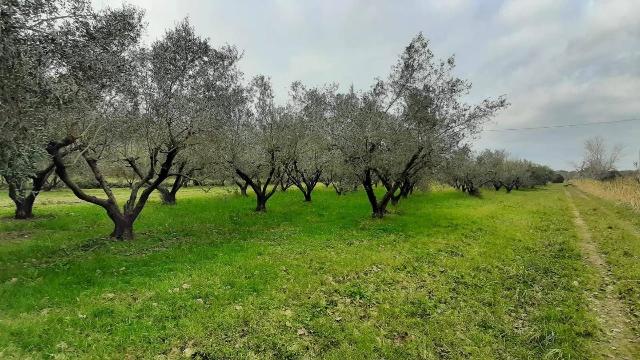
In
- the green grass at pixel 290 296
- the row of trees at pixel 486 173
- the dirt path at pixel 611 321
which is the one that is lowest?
the dirt path at pixel 611 321

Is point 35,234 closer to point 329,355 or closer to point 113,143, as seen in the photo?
point 113,143

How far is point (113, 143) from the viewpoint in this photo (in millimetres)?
23938

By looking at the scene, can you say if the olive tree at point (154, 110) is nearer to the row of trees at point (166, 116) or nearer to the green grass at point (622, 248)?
the row of trees at point (166, 116)

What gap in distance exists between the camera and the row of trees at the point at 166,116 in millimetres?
12398

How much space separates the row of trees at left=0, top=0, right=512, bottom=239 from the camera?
12398mm

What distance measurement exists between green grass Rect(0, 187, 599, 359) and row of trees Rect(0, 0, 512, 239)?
12.4ft

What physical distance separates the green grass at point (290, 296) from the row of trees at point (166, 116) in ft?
12.4

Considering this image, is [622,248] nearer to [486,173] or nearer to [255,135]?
[255,135]

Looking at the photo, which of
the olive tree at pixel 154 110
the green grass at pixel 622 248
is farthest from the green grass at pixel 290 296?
the olive tree at pixel 154 110

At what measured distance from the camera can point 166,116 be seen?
20.5 m

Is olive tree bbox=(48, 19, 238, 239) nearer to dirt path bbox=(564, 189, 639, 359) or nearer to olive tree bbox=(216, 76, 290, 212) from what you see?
olive tree bbox=(216, 76, 290, 212)

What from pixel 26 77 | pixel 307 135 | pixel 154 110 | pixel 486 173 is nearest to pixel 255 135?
pixel 307 135

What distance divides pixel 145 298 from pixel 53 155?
9.40 m

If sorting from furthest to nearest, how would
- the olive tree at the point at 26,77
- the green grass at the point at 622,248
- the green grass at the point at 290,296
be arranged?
the green grass at the point at 622,248 < the olive tree at the point at 26,77 < the green grass at the point at 290,296
